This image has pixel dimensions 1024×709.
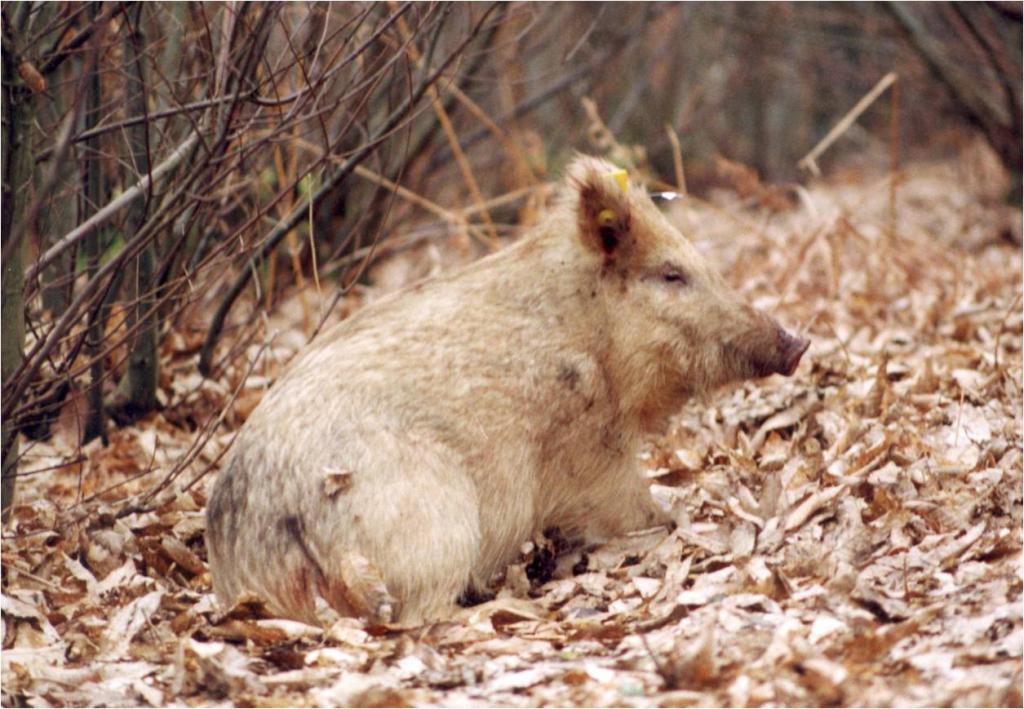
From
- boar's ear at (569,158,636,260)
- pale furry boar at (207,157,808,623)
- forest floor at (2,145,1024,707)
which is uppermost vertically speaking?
boar's ear at (569,158,636,260)

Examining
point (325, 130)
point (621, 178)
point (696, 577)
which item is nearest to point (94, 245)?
point (325, 130)

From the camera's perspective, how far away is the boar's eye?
5453mm

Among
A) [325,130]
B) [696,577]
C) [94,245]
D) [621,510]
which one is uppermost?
[325,130]

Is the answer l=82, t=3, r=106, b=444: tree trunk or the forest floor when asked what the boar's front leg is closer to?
the forest floor

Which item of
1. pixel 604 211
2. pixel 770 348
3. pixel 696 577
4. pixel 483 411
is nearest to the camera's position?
pixel 696 577

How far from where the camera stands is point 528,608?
190 inches

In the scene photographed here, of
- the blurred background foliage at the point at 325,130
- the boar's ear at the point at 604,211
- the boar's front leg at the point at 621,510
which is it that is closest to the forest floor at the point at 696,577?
the boar's front leg at the point at 621,510

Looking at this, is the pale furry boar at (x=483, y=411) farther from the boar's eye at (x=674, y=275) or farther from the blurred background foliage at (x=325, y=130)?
the blurred background foliage at (x=325, y=130)

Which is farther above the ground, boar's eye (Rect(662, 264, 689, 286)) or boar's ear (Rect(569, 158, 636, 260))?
boar's ear (Rect(569, 158, 636, 260))

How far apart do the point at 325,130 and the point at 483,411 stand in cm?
125

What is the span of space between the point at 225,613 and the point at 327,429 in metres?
0.70

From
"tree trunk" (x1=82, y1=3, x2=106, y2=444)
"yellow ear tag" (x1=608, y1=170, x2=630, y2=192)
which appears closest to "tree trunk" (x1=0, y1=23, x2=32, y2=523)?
"tree trunk" (x1=82, y1=3, x2=106, y2=444)

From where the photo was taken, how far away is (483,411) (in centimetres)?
502

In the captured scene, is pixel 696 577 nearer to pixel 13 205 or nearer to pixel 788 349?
pixel 788 349
